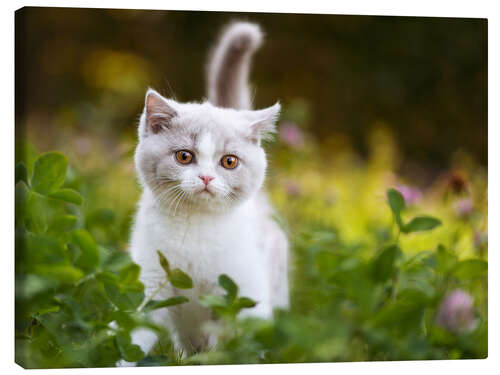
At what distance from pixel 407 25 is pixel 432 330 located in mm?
1182

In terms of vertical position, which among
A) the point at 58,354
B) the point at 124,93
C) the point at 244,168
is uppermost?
the point at 124,93

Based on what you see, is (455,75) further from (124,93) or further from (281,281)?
(124,93)

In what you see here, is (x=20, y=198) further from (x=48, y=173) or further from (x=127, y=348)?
(x=127, y=348)

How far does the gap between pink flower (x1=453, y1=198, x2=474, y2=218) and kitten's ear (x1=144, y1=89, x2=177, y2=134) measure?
855mm

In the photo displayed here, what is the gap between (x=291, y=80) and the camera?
12.0 feet

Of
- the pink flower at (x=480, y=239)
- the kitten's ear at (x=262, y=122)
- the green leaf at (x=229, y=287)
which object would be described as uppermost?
the kitten's ear at (x=262, y=122)

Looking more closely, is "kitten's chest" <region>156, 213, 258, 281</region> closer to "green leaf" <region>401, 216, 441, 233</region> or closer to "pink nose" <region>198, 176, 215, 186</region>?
"pink nose" <region>198, 176, 215, 186</region>

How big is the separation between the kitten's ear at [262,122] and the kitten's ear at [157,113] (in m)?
0.21

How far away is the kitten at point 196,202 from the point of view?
4.81 ft

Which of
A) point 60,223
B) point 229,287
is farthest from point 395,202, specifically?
point 60,223

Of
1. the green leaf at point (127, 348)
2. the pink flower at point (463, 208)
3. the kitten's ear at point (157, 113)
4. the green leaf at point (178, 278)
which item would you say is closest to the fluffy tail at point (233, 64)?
the kitten's ear at point (157, 113)

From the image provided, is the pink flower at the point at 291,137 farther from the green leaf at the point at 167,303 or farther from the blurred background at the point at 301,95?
the green leaf at the point at 167,303

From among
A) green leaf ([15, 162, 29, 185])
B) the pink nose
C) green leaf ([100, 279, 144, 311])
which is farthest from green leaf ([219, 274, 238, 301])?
green leaf ([15, 162, 29, 185])

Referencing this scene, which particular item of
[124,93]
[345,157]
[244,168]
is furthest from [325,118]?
[244,168]
